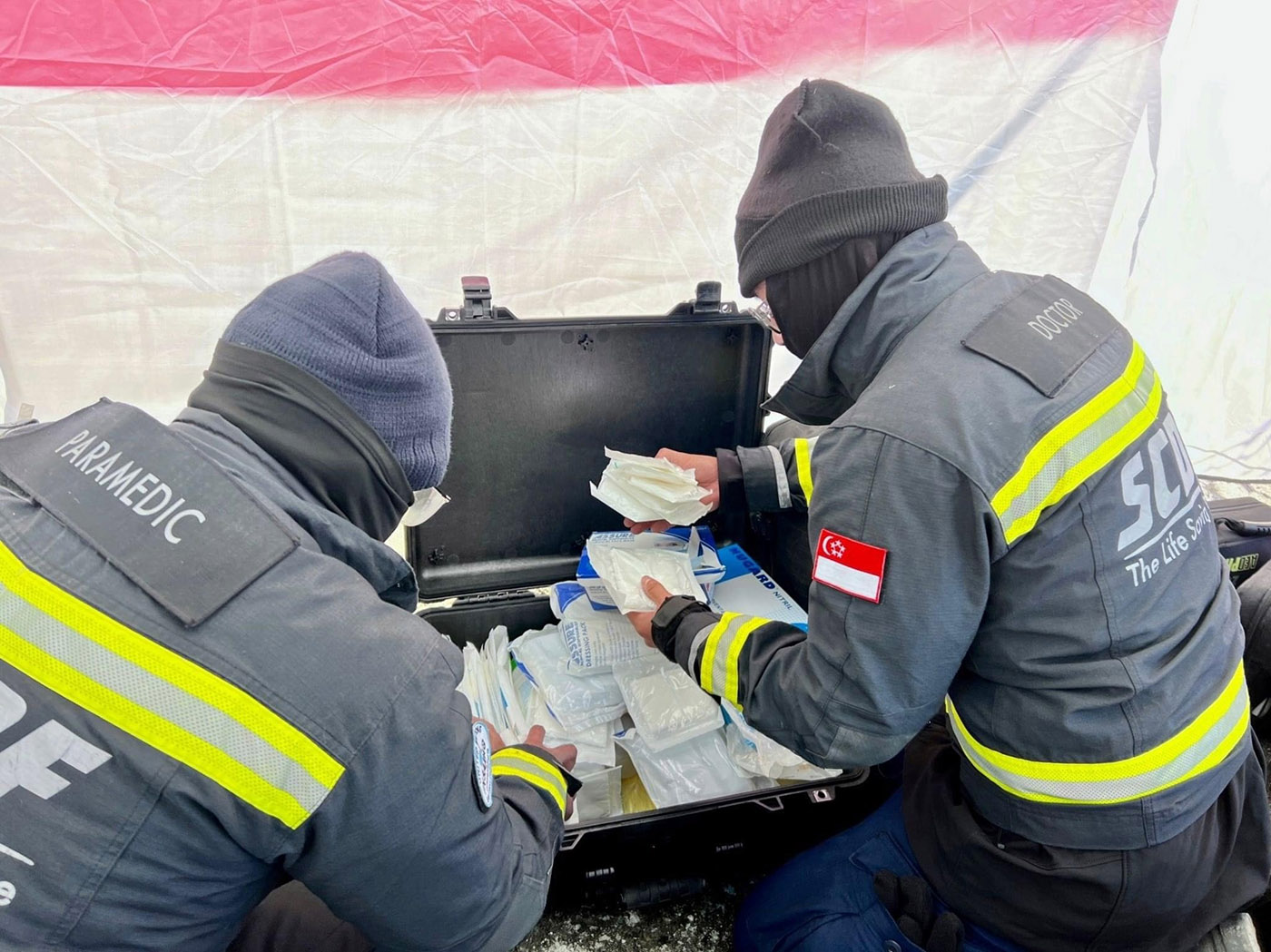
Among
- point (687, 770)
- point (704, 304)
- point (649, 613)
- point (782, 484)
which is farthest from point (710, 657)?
point (704, 304)

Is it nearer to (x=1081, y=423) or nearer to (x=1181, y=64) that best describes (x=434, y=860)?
(x=1081, y=423)

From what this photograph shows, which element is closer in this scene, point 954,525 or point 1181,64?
point 954,525

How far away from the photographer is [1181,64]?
230cm

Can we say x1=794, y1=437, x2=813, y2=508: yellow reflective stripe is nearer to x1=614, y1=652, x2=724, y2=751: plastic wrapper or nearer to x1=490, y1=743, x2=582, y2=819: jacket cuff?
x1=614, y1=652, x2=724, y2=751: plastic wrapper

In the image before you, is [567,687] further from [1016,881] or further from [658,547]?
[1016,881]

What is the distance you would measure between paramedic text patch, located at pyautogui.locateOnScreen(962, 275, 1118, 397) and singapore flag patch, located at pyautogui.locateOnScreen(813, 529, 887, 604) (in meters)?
0.31

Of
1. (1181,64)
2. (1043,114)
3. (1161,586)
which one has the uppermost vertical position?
(1181,64)

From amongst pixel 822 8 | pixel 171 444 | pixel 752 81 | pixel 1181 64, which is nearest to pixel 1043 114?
pixel 1181 64

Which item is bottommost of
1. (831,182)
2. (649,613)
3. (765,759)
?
(765,759)

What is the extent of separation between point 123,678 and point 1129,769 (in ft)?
3.96

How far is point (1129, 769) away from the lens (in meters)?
1.01

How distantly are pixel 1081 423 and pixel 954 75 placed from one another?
65.1 inches

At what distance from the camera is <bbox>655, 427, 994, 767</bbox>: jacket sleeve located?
93 cm

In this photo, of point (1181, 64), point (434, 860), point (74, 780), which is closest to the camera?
point (74, 780)
